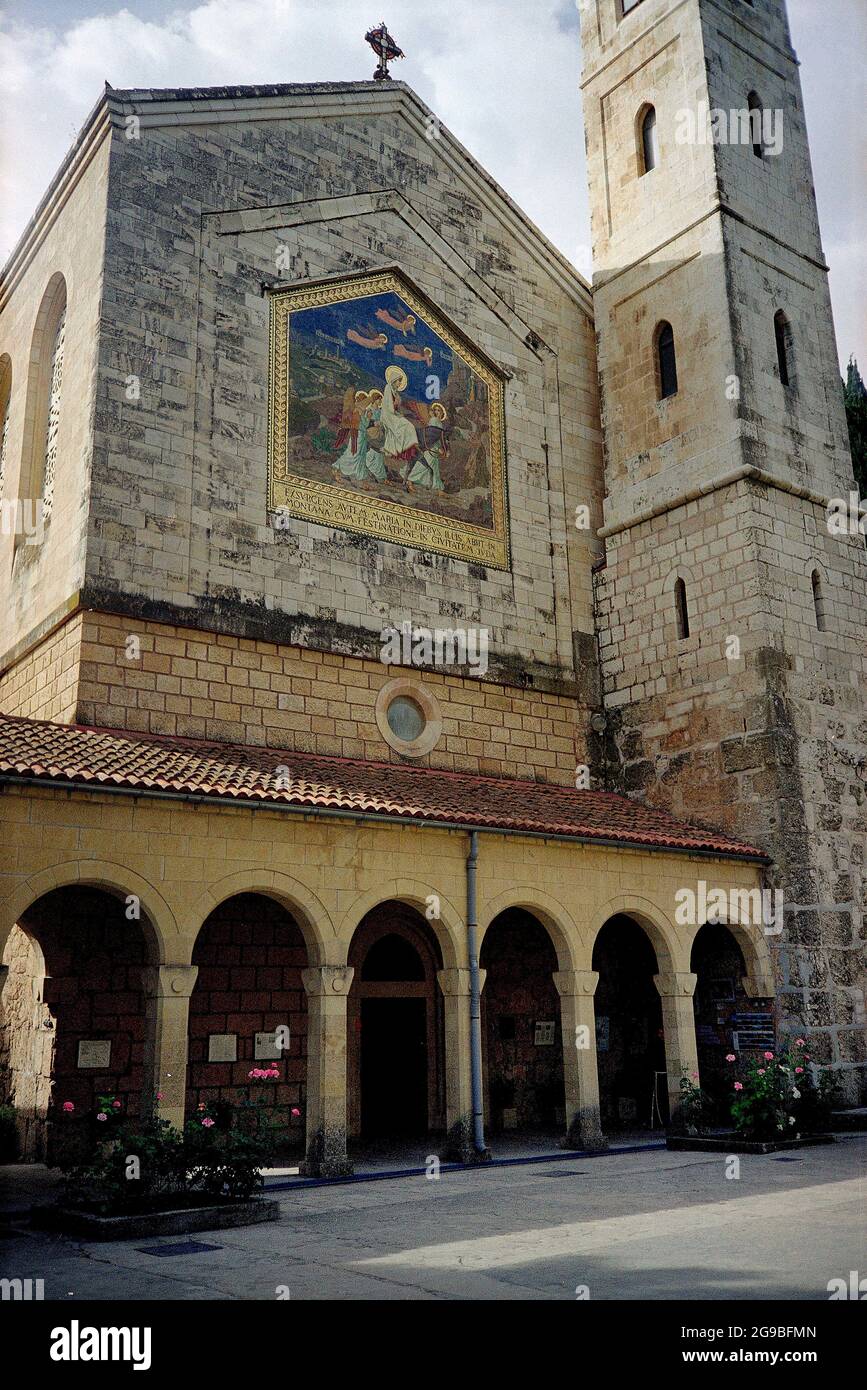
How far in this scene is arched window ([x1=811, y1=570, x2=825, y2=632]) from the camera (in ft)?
→ 63.4

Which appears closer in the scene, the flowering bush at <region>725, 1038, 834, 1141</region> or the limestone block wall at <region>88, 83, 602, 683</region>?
the flowering bush at <region>725, 1038, 834, 1141</region>

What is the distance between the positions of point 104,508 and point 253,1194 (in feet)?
29.2

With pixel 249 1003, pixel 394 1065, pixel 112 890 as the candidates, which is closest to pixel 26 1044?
pixel 249 1003

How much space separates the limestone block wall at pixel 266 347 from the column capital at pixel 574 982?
5.98m

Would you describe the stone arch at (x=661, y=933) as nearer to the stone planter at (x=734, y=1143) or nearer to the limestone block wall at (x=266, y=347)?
the stone planter at (x=734, y=1143)

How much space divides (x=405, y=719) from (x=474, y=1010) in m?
5.30

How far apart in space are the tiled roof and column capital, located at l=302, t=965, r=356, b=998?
1827mm

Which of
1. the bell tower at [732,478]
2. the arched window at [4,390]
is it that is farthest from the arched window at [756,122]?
the arched window at [4,390]

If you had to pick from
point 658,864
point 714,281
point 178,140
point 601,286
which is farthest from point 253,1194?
point 601,286

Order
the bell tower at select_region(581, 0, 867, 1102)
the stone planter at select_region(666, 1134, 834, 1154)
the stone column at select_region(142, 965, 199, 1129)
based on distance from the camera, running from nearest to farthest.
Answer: the stone column at select_region(142, 965, 199, 1129) < the stone planter at select_region(666, 1134, 834, 1154) < the bell tower at select_region(581, 0, 867, 1102)

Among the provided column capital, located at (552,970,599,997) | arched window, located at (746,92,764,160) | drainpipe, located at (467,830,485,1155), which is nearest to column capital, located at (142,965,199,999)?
drainpipe, located at (467,830,485,1155)

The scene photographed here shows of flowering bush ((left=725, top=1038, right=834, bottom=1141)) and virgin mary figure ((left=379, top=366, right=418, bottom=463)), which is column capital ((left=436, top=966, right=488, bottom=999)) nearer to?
flowering bush ((left=725, top=1038, right=834, bottom=1141))

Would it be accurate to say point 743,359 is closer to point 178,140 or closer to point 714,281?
point 714,281

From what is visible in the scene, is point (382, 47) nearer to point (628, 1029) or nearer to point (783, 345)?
point (783, 345)
